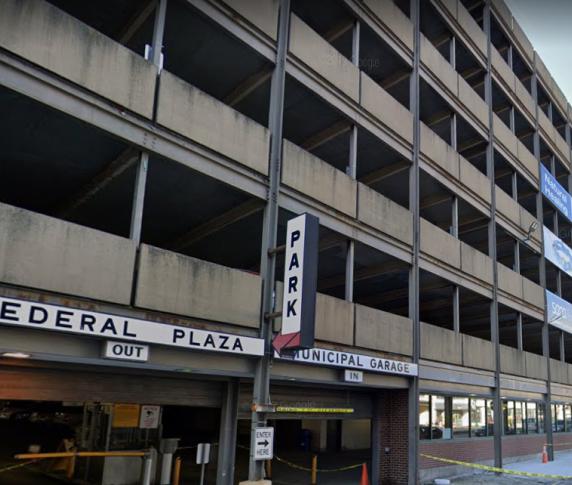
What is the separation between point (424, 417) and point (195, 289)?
1053 cm

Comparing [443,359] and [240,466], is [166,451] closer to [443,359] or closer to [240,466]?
[240,466]

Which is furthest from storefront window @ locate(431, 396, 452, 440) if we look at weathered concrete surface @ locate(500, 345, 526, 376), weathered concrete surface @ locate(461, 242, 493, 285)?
weathered concrete surface @ locate(461, 242, 493, 285)

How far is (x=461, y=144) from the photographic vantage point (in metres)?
25.3

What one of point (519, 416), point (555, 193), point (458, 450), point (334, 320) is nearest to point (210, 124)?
point (334, 320)

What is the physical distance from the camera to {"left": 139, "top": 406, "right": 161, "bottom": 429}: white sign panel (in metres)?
14.5

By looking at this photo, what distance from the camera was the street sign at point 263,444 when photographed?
11086 millimetres

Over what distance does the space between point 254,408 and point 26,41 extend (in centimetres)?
787

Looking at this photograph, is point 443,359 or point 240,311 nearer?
point 240,311

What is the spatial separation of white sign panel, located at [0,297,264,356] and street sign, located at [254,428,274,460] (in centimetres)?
163

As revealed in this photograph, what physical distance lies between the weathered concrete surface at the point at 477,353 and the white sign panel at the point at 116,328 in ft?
35.4

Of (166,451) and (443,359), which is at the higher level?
(443,359)

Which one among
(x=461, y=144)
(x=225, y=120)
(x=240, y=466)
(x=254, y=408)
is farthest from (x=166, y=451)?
(x=461, y=144)

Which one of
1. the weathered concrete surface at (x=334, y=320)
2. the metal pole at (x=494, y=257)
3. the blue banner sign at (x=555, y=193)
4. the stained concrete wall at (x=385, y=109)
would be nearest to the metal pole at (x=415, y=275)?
the stained concrete wall at (x=385, y=109)

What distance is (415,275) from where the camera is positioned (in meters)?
18.1
